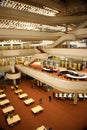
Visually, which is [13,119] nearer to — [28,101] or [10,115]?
[10,115]

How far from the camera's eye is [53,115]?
1366 centimetres

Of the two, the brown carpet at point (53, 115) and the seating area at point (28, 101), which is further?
the seating area at point (28, 101)

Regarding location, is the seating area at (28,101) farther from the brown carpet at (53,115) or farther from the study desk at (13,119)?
the study desk at (13,119)

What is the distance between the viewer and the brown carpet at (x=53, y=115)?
1217 centimetres

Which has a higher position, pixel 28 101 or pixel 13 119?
pixel 28 101

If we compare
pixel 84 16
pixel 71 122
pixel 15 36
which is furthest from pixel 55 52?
pixel 71 122

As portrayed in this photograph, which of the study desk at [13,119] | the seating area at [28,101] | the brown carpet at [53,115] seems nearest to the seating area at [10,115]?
the study desk at [13,119]

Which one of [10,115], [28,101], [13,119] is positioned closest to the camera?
[13,119]

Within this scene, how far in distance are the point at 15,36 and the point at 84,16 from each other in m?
10.2

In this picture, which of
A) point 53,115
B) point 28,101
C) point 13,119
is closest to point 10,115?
point 13,119

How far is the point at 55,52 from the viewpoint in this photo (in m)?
16.9

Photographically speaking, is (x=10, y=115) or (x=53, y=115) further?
→ (x=53, y=115)

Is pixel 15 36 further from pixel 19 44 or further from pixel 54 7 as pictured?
pixel 19 44

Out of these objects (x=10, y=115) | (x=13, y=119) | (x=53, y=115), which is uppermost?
(x=13, y=119)
